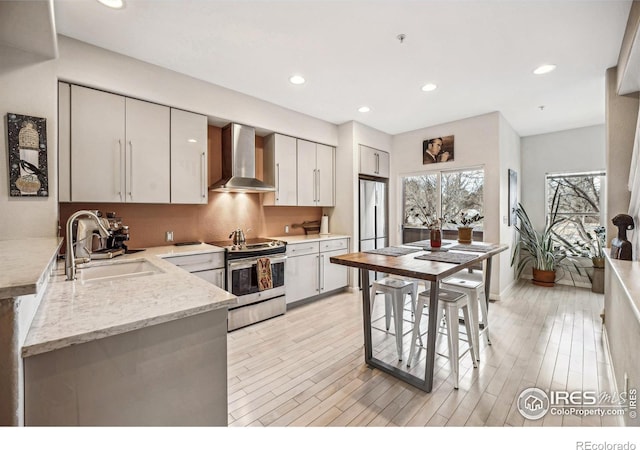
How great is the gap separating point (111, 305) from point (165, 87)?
251 cm

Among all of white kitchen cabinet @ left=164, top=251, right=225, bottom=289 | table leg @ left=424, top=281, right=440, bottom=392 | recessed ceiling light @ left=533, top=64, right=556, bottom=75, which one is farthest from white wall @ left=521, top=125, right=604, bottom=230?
white kitchen cabinet @ left=164, top=251, right=225, bottom=289

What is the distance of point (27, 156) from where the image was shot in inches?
82.6

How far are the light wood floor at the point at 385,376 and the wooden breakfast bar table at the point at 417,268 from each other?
9cm

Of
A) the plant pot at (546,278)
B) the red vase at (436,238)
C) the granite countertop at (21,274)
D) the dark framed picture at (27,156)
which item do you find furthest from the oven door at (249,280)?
the plant pot at (546,278)

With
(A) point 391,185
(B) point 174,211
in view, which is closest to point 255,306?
(B) point 174,211

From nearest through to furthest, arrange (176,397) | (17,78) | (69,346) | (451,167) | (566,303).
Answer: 1. (69,346)
2. (176,397)
3. (17,78)
4. (566,303)
5. (451,167)

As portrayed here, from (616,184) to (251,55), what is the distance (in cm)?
365

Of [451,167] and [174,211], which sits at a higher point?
[451,167]

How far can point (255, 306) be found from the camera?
10.6ft

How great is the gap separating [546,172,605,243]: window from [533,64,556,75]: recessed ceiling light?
2964mm

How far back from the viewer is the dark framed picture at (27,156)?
204cm

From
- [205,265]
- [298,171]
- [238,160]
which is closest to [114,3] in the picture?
[238,160]

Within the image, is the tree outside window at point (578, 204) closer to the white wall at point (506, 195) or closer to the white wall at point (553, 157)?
the white wall at point (553, 157)

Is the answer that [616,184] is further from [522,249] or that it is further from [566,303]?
[522,249]
